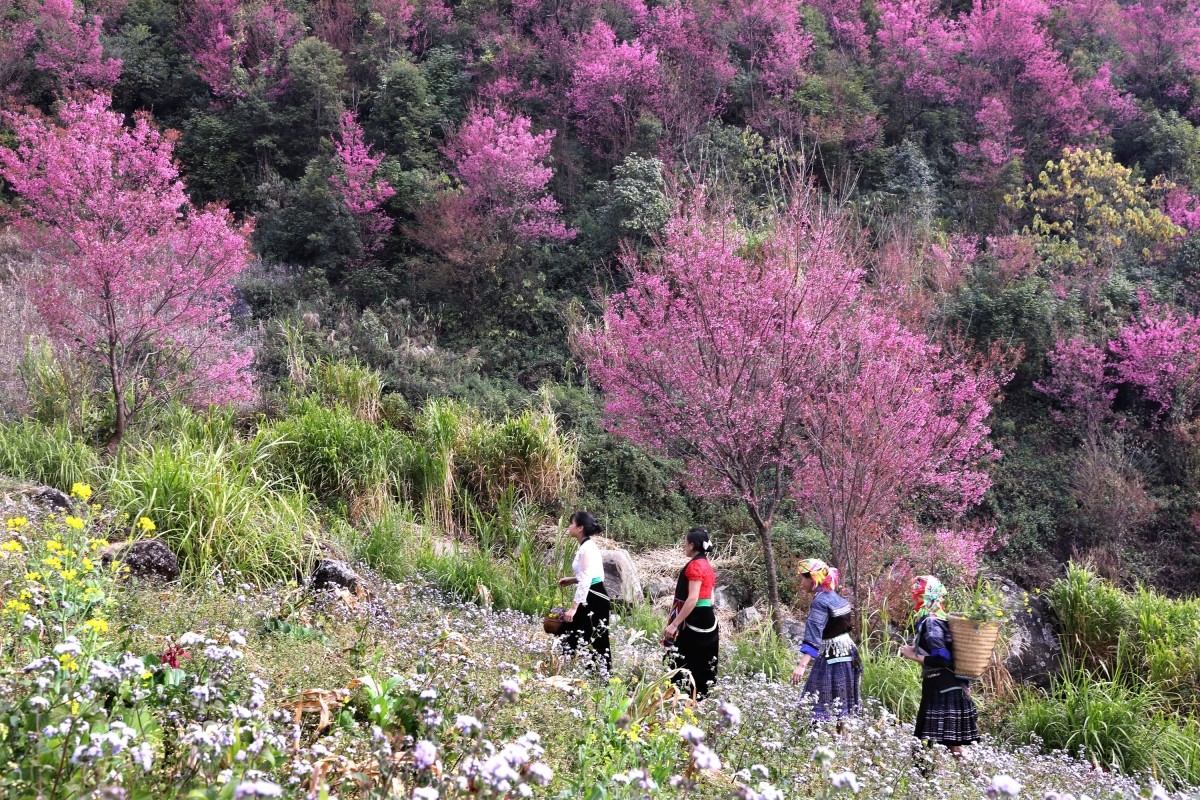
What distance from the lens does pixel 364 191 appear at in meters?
15.0

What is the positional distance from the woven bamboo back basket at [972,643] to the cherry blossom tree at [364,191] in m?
12.4

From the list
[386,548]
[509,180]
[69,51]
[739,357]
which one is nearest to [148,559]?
[386,548]

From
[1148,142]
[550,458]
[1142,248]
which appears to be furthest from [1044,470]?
[1148,142]

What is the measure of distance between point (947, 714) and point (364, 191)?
1290cm

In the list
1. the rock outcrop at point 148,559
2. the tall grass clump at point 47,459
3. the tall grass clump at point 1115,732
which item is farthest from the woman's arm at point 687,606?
the tall grass clump at point 47,459

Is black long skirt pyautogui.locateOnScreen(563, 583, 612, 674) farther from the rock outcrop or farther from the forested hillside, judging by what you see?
the rock outcrop

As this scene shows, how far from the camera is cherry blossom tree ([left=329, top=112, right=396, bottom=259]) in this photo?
15.0m

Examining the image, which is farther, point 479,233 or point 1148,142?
point 1148,142

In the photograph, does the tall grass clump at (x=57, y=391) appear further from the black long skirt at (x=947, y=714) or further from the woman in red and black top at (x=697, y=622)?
the black long skirt at (x=947, y=714)

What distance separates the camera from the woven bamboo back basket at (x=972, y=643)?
469 cm

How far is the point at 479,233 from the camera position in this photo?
1461 centimetres

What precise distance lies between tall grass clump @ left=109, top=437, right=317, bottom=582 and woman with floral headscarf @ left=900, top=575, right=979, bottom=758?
14.2ft

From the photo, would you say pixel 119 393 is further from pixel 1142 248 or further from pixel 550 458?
pixel 1142 248

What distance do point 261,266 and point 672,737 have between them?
13421 millimetres
